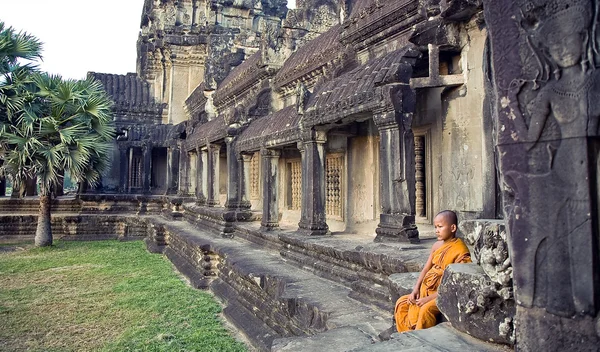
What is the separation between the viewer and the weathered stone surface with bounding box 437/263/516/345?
2221 millimetres

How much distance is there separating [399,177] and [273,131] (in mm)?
3536

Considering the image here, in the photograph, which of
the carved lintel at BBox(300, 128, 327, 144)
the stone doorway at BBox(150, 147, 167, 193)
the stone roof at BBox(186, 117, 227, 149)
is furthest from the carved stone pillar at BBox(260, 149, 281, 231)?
the stone doorway at BBox(150, 147, 167, 193)

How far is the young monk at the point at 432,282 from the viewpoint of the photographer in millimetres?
2875

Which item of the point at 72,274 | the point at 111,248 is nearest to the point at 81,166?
the point at 111,248

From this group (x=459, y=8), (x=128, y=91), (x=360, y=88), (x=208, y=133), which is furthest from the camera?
(x=128, y=91)

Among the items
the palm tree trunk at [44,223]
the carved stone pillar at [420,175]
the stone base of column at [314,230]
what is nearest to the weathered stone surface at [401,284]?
the carved stone pillar at [420,175]

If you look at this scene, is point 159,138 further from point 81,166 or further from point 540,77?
point 540,77

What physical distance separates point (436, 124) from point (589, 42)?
421 centimetres

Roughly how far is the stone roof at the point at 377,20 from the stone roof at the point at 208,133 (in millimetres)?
4288

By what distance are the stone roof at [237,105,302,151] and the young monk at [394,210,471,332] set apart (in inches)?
178

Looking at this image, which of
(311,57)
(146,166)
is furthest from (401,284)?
(146,166)

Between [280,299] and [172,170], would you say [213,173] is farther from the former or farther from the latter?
[280,299]

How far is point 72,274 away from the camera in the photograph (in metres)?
9.51

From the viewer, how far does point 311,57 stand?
347 inches
